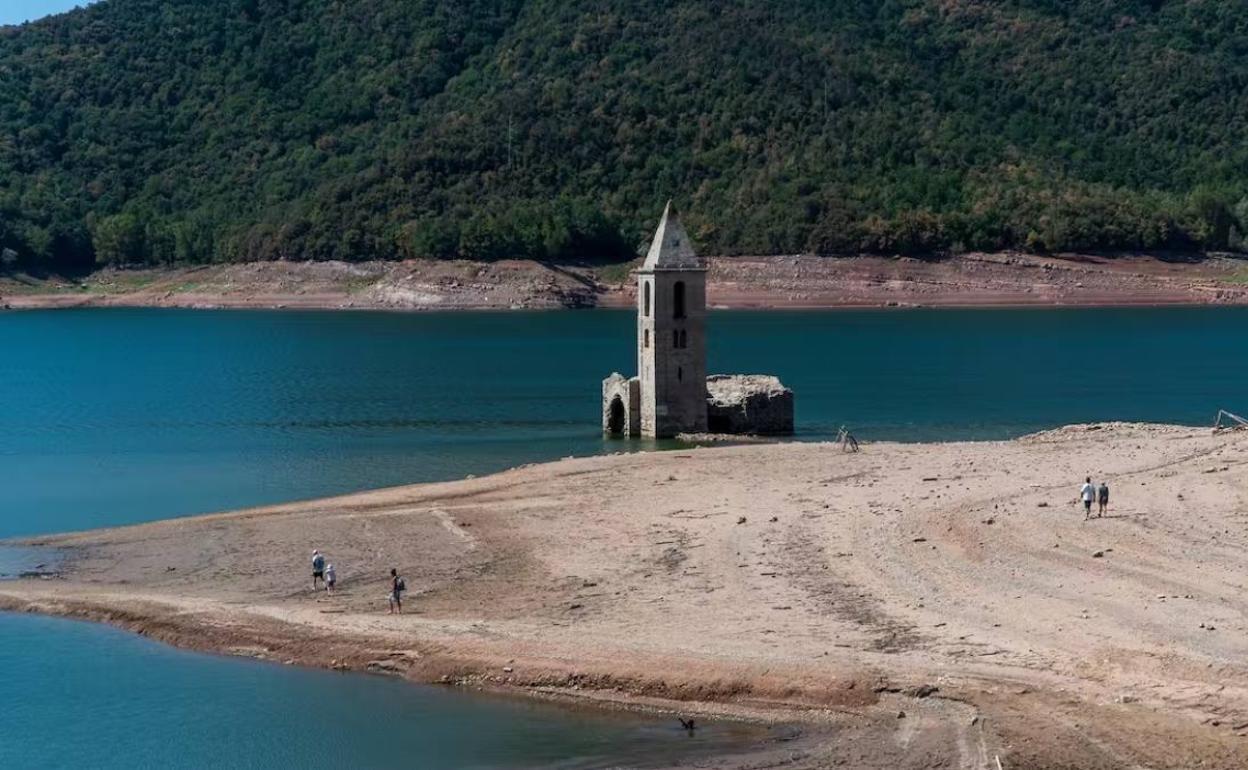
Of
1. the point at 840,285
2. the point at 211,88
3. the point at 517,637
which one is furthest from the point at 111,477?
the point at 211,88

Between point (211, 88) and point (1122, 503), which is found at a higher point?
point (211, 88)

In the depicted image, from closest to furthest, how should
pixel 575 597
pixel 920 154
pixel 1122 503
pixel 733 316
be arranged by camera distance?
pixel 575 597 → pixel 1122 503 → pixel 733 316 → pixel 920 154

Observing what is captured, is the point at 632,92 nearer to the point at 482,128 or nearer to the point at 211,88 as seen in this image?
the point at 482,128

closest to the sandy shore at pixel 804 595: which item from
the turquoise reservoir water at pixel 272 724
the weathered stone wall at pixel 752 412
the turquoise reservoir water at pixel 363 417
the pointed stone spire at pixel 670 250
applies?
the turquoise reservoir water at pixel 272 724

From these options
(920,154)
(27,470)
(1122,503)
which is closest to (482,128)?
(920,154)

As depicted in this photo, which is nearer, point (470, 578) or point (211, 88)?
point (470, 578)

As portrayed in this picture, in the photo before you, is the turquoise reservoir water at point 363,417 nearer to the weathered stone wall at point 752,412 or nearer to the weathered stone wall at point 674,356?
the weathered stone wall at point 674,356

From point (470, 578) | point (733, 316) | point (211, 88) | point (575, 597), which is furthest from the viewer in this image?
point (211, 88)
